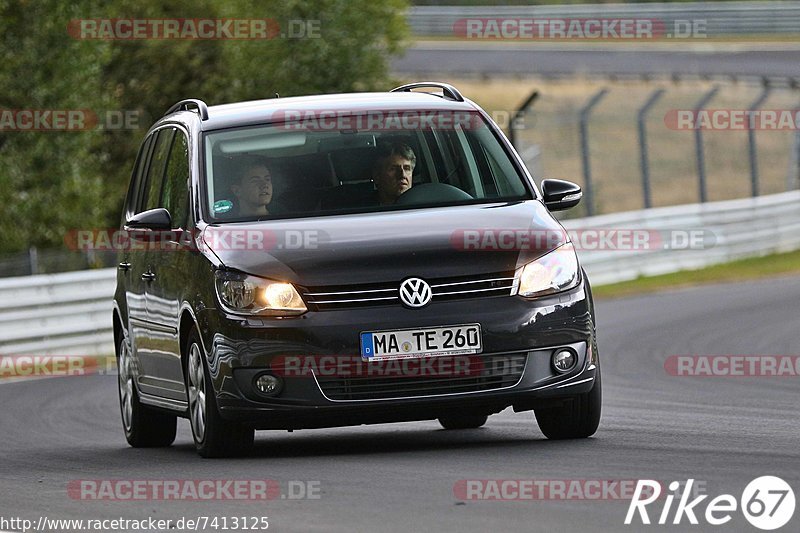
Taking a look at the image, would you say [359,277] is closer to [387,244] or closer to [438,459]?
[387,244]

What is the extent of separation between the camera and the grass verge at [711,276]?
84.3ft

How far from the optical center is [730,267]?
2778 centimetres

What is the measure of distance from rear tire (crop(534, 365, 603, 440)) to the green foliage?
20001 millimetres

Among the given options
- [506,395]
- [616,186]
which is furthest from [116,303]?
[616,186]

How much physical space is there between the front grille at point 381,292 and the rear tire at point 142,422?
245cm

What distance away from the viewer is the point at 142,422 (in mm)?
11266

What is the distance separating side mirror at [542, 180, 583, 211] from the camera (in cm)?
1002

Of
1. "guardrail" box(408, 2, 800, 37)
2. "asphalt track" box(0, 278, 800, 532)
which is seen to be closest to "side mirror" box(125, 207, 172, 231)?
"asphalt track" box(0, 278, 800, 532)

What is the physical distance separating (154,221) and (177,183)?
561 mm

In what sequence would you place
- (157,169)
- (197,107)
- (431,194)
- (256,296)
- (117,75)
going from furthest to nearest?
(117,75) < (157,169) < (197,107) < (431,194) < (256,296)

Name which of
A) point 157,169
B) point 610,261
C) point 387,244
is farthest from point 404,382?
point 610,261

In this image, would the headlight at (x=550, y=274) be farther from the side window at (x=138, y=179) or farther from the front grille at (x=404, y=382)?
the side window at (x=138, y=179)

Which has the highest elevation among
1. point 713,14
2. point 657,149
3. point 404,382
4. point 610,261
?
point 404,382

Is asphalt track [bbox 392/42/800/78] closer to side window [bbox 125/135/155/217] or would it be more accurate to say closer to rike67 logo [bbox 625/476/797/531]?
side window [bbox 125/135/155/217]
